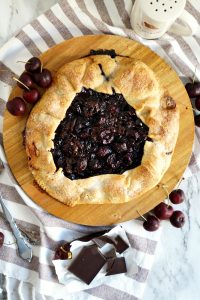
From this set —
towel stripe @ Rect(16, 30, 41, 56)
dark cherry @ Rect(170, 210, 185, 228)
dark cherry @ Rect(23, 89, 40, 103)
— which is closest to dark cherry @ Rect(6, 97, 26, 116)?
dark cherry @ Rect(23, 89, 40, 103)

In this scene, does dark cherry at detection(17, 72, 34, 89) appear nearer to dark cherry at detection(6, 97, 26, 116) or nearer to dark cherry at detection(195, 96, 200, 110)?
dark cherry at detection(6, 97, 26, 116)

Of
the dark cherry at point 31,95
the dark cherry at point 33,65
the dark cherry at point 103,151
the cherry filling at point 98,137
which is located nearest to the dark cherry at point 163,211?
the cherry filling at point 98,137

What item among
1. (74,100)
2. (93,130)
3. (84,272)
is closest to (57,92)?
(74,100)

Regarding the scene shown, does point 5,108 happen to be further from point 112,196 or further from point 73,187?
point 112,196

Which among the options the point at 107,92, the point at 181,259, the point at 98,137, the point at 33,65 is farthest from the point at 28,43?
the point at 181,259

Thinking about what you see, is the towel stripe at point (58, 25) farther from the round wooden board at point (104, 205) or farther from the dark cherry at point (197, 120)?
the dark cherry at point (197, 120)

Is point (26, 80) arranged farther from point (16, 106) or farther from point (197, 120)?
point (197, 120)
